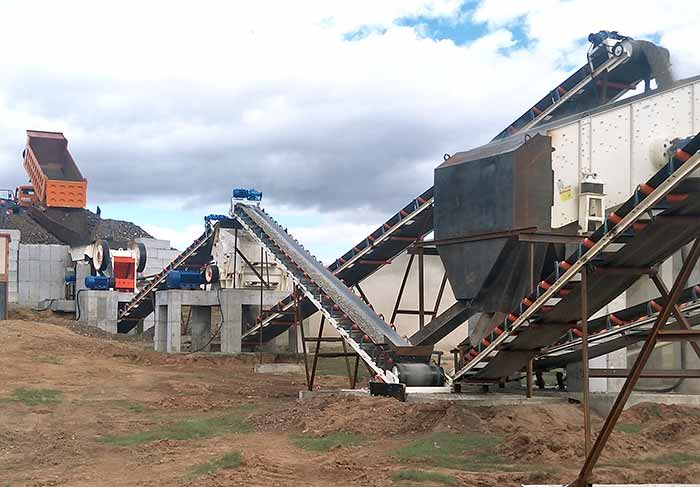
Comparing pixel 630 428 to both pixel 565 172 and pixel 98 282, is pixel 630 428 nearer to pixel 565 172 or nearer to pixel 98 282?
pixel 565 172

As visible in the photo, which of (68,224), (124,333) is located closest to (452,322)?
(124,333)

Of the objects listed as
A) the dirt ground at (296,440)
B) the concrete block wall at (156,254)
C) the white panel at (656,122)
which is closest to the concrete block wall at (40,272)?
the concrete block wall at (156,254)

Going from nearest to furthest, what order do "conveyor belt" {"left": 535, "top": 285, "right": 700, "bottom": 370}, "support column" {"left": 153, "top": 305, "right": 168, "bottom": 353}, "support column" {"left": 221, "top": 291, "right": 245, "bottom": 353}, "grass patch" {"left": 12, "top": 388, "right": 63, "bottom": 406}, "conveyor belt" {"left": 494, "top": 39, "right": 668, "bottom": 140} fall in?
"conveyor belt" {"left": 535, "top": 285, "right": 700, "bottom": 370}
"grass patch" {"left": 12, "top": 388, "right": 63, "bottom": 406}
"conveyor belt" {"left": 494, "top": 39, "right": 668, "bottom": 140}
"support column" {"left": 221, "top": 291, "right": 245, "bottom": 353}
"support column" {"left": 153, "top": 305, "right": 168, "bottom": 353}

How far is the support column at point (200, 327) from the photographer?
27.6 m

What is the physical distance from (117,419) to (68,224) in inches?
1066

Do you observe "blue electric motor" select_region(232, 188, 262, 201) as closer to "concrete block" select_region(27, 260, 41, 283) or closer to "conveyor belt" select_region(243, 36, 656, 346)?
"conveyor belt" select_region(243, 36, 656, 346)

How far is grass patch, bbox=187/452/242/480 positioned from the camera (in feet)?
32.1

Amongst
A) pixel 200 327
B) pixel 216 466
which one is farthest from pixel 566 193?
pixel 200 327

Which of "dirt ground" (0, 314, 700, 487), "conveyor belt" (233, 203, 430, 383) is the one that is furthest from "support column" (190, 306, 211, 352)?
"dirt ground" (0, 314, 700, 487)

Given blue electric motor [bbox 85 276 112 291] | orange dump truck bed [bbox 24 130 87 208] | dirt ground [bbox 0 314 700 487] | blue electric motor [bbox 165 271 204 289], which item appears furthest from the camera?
orange dump truck bed [bbox 24 130 87 208]

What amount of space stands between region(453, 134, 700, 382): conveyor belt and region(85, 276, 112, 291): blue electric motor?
2248 cm

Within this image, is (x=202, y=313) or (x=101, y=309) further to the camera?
(x=101, y=309)

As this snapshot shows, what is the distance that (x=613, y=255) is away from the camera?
397 inches

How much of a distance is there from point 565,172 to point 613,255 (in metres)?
3.64
